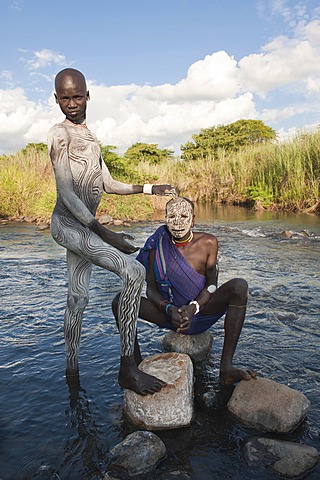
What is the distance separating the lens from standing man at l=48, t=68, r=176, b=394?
9.15 feet

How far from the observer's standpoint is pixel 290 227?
482 inches

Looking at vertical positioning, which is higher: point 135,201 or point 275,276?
point 135,201

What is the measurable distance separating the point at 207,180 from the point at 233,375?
62.8 feet

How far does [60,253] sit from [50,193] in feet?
18.0

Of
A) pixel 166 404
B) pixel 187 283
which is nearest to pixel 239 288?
pixel 187 283

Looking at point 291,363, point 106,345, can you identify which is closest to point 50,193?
point 106,345

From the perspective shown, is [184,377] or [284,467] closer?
[284,467]

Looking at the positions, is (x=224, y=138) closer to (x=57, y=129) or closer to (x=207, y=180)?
(x=207, y=180)

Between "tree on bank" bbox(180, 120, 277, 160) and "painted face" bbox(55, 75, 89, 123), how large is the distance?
1206 inches

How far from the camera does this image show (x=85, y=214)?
276 cm

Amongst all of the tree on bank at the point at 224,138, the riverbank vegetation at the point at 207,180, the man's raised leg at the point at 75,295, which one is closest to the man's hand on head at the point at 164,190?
the man's raised leg at the point at 75,295

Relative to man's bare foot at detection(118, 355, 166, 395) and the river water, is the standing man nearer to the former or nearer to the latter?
man's bare foot at detection(118, 355, 166, 395)

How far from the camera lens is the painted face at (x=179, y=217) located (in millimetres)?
3273

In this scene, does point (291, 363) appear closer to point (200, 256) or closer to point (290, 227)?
point (200, 256)
